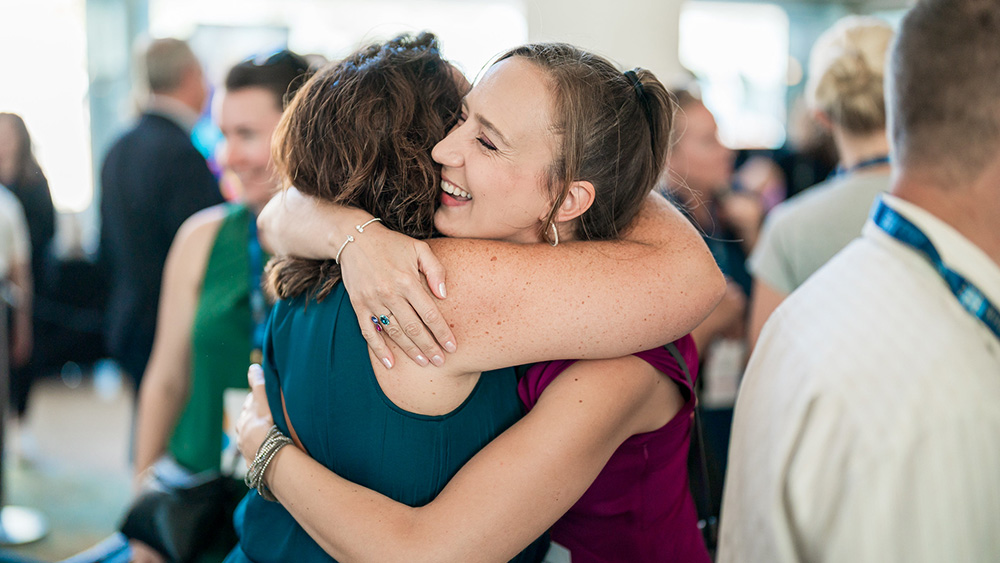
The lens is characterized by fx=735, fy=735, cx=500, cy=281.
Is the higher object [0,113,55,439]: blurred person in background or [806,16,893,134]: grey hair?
[806,16,893,134]: grey hair

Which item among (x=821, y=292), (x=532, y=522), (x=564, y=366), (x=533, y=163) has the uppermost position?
(x=533, y=163)

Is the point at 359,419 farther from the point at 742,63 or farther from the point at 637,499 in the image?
the point at 742,63

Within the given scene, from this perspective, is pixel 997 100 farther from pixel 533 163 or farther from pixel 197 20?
pixel 197 20

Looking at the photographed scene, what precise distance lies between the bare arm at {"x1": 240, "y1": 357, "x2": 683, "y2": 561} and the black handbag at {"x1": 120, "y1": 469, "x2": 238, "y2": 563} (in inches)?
20.0

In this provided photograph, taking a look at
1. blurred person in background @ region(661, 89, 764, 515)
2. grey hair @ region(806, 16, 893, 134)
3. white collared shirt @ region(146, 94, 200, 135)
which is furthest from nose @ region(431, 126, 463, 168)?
white collared shirt @ region(146, 94, 200, 135)

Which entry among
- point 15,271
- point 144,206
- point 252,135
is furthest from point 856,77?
point 15,271

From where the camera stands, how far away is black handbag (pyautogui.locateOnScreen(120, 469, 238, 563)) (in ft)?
4.82

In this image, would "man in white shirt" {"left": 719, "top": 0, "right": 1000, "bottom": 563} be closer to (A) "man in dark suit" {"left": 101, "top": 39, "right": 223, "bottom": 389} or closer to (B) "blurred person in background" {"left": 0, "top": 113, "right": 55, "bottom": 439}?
(A) "man in dark suit" {"left": 101, "top": 39, "right": 223, "bottom": 389}

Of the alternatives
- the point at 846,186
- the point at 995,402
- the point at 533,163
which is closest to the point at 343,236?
the point at 533,163

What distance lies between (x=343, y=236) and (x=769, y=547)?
2.47 ft

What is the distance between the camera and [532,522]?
102 centimetres

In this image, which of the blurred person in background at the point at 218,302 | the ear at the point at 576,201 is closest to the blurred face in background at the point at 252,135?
the blurred person in background at the point at 218,302

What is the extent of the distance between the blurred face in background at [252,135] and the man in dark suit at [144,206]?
3.39 ft

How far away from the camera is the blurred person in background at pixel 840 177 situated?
6.71 ft
